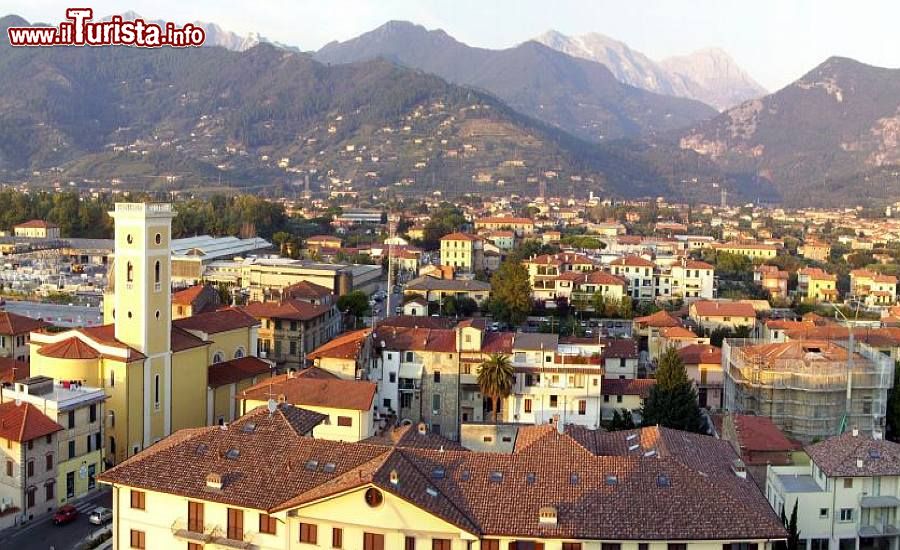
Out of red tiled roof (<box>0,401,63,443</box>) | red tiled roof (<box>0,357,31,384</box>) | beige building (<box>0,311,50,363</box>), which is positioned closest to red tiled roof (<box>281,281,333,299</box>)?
beige building (<box>0,311,50,363</box>)

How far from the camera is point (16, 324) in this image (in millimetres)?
38906

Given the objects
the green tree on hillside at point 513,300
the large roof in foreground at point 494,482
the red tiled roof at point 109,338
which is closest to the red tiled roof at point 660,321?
the green tree on hillside at point 513,300

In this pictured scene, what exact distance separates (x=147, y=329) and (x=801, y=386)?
2084 cm

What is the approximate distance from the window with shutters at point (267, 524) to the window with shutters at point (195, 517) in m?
1.23

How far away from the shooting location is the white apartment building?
22156 mm

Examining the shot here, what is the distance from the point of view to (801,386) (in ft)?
106

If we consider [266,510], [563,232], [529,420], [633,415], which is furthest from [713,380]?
[563,232]

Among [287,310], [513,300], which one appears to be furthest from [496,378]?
[513,300]

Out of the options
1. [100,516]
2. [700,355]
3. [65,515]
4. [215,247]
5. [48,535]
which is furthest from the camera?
[215,247]

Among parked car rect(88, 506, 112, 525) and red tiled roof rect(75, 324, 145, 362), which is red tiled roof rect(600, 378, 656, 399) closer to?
red tiled roof rect(75, 324, 145, 362)

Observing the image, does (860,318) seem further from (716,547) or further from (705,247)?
(716,547)

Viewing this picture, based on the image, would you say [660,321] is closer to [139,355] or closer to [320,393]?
[320,393]

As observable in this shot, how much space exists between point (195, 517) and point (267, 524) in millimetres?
1493

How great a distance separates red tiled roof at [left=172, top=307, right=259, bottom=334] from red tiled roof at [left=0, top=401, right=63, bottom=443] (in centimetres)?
867
